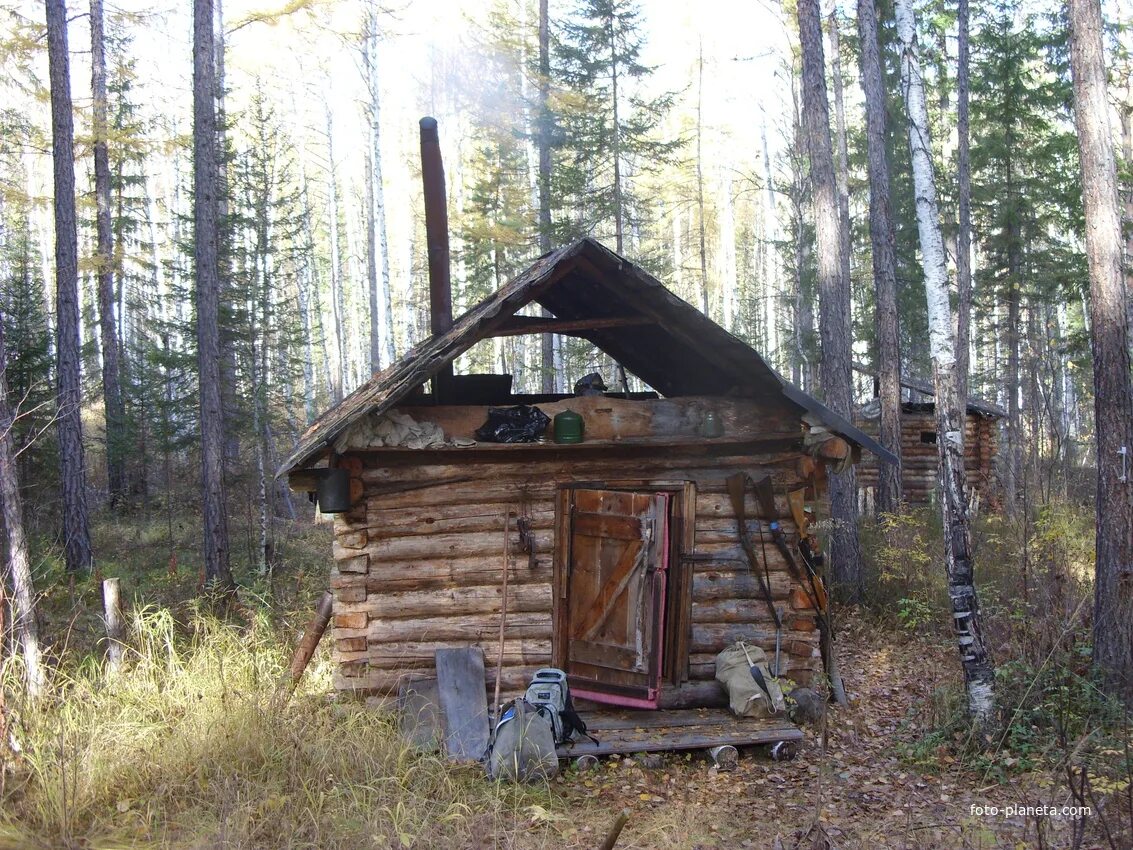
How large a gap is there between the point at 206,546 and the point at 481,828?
Result: 825 centimetres

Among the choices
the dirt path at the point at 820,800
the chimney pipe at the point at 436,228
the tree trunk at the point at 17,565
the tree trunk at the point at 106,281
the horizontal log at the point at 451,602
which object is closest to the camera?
the dirt path at the point at 820,800

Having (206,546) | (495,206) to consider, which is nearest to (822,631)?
(206,546)

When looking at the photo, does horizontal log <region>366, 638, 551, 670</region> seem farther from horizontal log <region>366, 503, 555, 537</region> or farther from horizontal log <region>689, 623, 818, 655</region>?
horizontal log <region>689, 623, 818, 655</region>

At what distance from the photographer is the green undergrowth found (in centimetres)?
518

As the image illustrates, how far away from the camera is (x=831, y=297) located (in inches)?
480

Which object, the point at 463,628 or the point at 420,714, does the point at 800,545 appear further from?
the point at 420,714

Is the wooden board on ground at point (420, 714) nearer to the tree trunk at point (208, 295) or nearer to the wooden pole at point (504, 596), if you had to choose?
the wooden pole at point (504, 596)

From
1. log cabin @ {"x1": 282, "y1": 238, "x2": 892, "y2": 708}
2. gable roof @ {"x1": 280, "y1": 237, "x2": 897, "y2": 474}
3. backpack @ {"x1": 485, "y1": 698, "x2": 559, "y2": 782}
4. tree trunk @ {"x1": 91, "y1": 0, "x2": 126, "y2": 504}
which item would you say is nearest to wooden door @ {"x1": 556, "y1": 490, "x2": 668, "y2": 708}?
log cabin @ {"x1": 282, "y1": 238, "x2": 892, "y2": 708}

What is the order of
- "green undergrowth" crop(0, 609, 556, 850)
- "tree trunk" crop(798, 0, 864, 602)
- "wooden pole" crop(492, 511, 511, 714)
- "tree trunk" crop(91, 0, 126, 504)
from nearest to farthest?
"green undergrowth" crop(0, 609, 556, 850)
"wooden pole" crop(492, 511, 511, 714)
"tree trunk" crop(798, 0, 864, 602)
"tree trunk" crop(91, 0, 126, 504)

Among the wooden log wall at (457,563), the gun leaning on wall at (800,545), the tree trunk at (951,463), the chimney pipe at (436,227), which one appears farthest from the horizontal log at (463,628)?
the tree trunk at (951,463)

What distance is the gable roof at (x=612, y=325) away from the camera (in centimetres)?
705

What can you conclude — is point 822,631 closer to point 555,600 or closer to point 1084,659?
point 1084,659

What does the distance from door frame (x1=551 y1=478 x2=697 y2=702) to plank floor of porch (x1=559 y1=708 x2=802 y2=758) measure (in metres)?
0.40

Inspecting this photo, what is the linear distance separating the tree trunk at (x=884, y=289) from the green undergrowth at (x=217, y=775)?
36.2 ft
